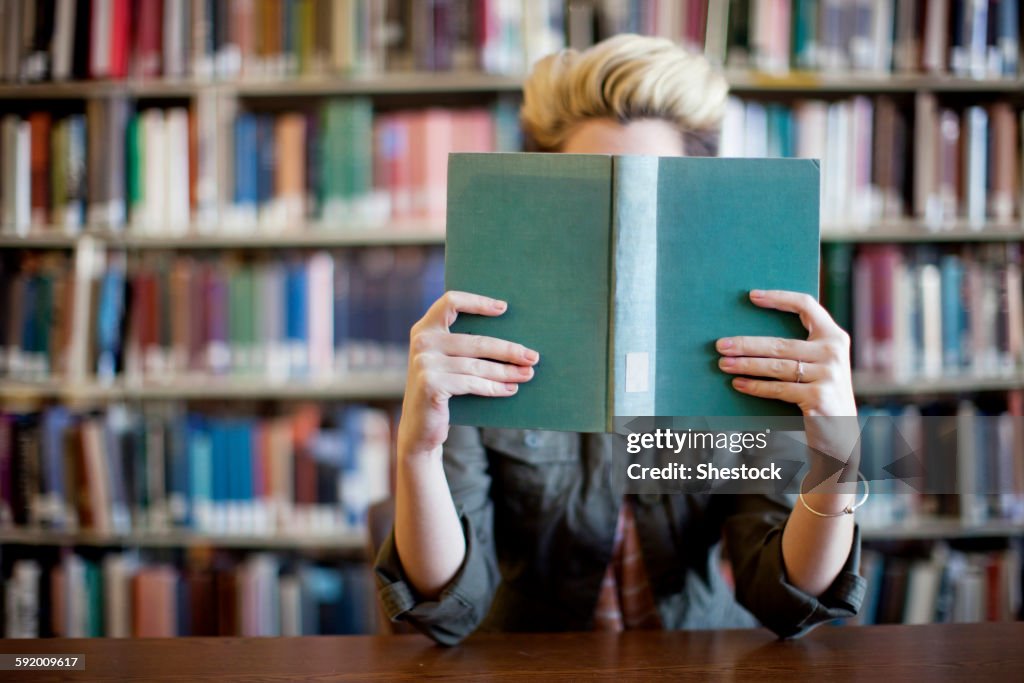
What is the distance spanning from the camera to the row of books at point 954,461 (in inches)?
66.3

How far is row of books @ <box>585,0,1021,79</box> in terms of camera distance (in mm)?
1641

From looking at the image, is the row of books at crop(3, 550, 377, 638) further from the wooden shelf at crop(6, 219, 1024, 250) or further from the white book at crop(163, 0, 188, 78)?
the white book at crop(163, 0, 188, 78)

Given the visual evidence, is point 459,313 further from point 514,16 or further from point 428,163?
point 514,16

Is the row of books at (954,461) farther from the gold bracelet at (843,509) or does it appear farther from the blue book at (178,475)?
the blue book at (178,475)

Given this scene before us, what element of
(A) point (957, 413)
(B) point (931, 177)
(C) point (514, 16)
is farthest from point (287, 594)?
(B) point (931, 177)

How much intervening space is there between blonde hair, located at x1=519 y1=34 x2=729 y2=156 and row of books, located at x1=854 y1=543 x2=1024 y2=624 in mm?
1235

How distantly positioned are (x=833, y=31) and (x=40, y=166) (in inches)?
72.1

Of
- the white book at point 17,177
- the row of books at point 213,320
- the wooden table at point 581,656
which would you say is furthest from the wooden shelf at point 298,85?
the wooden table at point 581,656

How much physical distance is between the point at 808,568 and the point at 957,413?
1211mm

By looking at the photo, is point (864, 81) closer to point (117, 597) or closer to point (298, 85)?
point (298, 85)

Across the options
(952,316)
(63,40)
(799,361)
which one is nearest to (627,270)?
(799,361)

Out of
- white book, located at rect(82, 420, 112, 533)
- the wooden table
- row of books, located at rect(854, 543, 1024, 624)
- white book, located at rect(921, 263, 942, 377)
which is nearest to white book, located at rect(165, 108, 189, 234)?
white book, located at rect(82, 420, 112, 533)

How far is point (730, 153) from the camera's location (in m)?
1.63

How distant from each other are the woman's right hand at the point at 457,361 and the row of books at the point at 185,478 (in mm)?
1061
